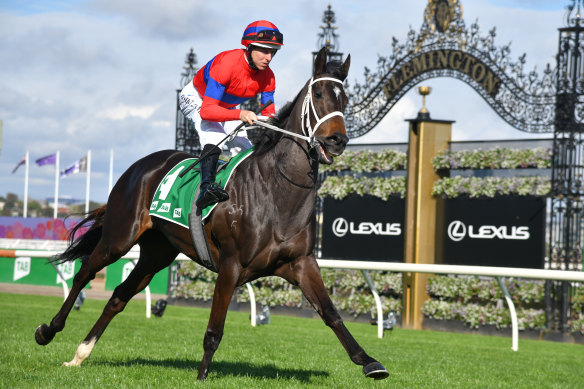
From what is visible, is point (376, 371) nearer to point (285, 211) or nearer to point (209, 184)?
point (285, 211)

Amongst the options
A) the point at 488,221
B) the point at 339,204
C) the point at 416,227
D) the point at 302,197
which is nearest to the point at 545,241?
the point at 488,221

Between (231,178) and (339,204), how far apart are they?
27.7 feet

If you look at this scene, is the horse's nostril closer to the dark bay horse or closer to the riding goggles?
the dark bay horse

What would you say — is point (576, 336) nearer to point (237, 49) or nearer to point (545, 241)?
point (545, 241)

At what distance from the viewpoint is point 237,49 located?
16.8 ft

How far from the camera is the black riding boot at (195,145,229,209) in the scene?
4859mm

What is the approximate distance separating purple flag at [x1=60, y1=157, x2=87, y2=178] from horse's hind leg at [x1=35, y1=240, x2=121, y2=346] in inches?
1195

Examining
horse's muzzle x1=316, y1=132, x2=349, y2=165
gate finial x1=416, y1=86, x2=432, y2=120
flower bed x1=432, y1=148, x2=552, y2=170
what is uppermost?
gate finial x1=416, y1=86, x2=432, y2=120

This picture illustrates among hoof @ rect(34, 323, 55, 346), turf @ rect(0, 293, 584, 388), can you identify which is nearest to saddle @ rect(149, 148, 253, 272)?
turf @ rect(0, 293, 584, 388)

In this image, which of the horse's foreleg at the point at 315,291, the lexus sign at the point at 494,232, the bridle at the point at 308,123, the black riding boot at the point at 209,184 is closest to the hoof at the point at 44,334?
the black riding boot at the point at 209,184

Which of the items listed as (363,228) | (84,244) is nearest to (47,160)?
(363,228)

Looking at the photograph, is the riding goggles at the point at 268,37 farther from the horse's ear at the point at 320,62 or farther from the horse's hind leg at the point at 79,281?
the horse's hind leg at the point at 79,281

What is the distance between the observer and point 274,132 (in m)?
4.98

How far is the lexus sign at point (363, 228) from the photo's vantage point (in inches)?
500
